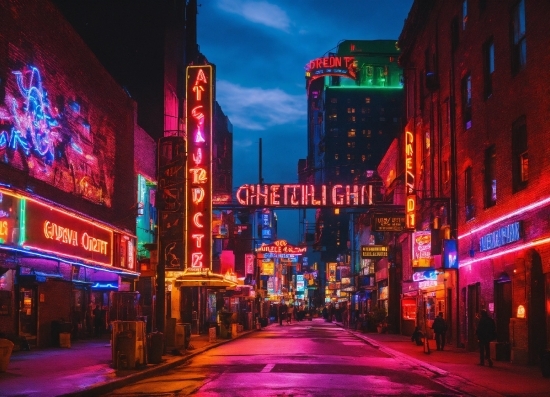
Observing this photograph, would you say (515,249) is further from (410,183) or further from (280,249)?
(280,249)

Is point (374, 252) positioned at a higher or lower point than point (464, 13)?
lower

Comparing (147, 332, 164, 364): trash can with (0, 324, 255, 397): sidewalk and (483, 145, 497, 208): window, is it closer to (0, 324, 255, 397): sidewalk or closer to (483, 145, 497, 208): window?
(0, 324, 255, 397): sidewalk

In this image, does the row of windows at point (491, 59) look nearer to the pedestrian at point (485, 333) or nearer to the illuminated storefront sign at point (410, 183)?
the illuminated storefront sign at point (410, 183)

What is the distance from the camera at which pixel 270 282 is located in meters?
114

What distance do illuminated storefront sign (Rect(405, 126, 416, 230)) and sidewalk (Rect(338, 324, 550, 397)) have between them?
9430mm

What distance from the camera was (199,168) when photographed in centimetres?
3956

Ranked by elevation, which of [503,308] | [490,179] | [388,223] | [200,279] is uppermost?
[490,179]

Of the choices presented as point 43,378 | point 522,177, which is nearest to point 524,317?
point 522,177

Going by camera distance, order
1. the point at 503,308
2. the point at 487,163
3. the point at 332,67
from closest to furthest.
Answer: the point at 503,308 → the point at 487,163 → the point at 332,67

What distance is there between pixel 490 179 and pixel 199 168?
15.9 m

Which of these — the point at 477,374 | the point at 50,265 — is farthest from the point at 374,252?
the point at 477,374

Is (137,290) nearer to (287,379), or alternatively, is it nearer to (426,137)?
(426,137)

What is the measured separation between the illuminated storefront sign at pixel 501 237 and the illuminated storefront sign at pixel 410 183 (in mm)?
8810

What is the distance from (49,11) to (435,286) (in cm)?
2348
